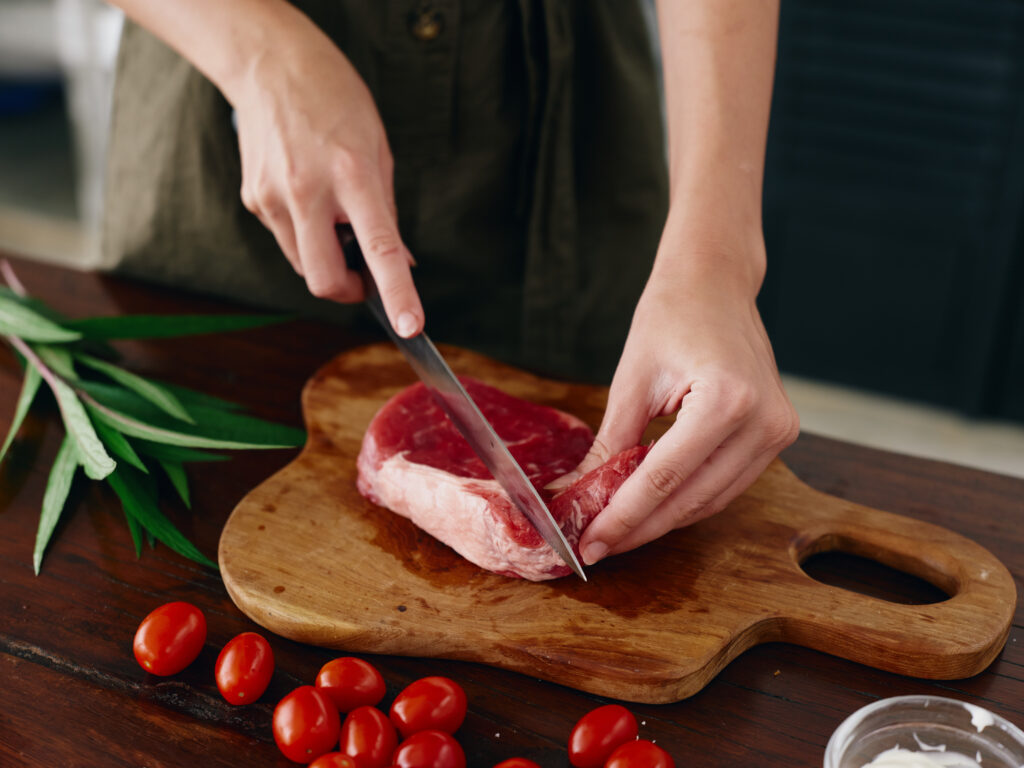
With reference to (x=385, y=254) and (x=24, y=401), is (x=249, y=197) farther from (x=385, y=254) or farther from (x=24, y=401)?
(x=24, y=401)

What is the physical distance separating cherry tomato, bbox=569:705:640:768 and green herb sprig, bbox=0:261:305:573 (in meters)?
0.63

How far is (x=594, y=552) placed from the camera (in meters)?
1.41

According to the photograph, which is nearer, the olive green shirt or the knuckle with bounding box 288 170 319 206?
the knuckle with bounding box 288 170 319 206

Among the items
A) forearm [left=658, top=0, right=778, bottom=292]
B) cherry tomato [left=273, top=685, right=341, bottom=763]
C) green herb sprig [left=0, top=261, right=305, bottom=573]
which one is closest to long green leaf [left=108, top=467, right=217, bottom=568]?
green herb sprig [left=0, top=261, right=305, bottom=573]

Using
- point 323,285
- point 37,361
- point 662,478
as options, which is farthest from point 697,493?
point 37,361

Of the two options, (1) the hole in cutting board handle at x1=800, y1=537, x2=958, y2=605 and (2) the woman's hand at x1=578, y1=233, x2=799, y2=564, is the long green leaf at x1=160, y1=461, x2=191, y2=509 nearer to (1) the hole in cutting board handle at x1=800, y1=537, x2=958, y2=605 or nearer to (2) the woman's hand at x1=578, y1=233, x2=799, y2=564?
(2) the woman's hand at x1=578, y1=233, x2=799, y2=564

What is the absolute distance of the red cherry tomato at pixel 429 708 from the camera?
1.19 metres

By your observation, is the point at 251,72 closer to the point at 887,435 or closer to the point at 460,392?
the point at 460,392

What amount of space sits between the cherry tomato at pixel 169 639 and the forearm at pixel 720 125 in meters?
0.87

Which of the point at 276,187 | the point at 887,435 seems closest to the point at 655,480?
the point at 276,187

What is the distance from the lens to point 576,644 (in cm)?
132

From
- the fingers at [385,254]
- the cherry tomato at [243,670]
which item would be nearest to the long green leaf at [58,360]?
the fingers at [385,254]

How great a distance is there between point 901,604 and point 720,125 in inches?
31.6

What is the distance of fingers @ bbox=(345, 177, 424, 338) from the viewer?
5.10ft
